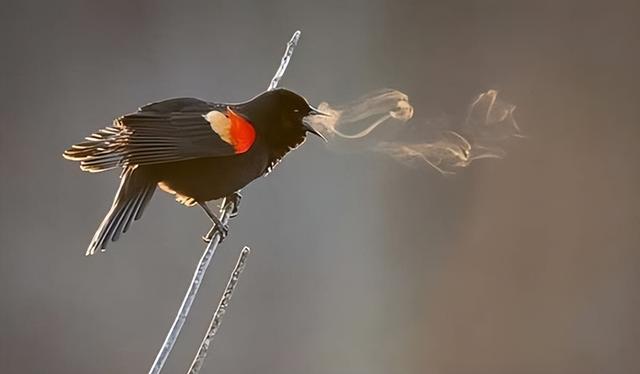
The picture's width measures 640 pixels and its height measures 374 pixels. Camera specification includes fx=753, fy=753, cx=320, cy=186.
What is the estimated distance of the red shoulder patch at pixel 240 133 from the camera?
0.84 m

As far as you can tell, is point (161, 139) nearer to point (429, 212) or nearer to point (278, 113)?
point (278, 113)

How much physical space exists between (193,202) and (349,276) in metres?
0.68

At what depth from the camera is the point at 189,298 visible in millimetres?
868

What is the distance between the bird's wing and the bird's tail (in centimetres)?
3

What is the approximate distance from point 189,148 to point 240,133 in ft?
0.20

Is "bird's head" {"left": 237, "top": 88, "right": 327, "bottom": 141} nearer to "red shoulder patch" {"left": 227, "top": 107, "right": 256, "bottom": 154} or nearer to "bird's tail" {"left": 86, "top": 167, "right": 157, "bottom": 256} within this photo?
"red shoulder patch" {"left": 227, "top": 107, "right": 256, "bottom": 154}

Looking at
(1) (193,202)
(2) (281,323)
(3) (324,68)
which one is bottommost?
(1) (193,202)

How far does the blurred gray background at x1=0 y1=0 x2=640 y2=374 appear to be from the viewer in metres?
1.46

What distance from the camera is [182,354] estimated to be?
145 centimetres

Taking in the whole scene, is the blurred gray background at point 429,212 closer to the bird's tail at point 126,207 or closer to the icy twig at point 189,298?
the icy twig at point 189,298

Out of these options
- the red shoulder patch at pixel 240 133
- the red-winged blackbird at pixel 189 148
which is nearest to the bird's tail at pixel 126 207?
the red-winged blackbird at pixel 189 148

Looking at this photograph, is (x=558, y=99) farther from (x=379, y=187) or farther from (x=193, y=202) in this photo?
(x=193, y=202)

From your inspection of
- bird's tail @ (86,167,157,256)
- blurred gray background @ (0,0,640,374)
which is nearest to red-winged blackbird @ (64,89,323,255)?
bird's tail @ (86,167,157,256)

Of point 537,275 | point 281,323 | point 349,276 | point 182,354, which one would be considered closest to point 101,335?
point 182,354
